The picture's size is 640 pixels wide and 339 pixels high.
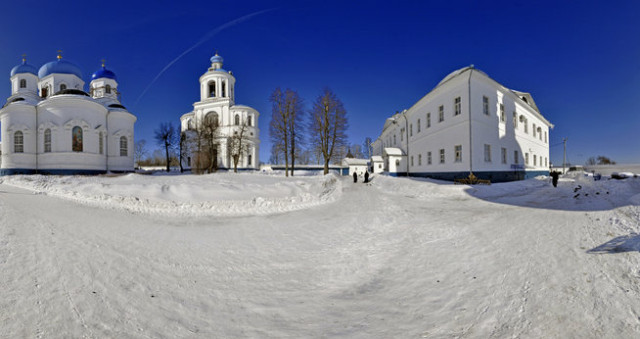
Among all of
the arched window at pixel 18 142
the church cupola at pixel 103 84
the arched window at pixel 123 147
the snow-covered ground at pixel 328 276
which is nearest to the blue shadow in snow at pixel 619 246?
the snow-covered ground at pixel 328 276

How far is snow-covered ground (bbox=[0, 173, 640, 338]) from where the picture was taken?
329cm

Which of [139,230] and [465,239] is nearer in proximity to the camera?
[465,239]

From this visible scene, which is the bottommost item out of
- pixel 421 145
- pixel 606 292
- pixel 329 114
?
pixel 606 292

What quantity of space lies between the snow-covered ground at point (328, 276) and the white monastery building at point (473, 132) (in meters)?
12.3

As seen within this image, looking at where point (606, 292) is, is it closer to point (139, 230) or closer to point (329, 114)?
point (139, 230)

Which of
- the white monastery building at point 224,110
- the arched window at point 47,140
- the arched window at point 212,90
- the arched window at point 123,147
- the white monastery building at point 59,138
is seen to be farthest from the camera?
the arched window at point 212,90

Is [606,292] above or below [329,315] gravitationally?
above

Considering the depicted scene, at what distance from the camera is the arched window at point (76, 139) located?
2645 cm

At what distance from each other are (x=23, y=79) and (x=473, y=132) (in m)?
53.4

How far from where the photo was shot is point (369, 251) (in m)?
6.05

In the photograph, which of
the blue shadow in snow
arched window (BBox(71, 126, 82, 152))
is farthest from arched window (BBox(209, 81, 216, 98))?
the blue shadow in snow

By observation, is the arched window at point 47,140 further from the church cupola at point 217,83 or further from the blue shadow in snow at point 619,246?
the blue shadow in snow at point 619,246

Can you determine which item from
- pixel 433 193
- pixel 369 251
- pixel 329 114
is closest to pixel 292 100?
pixel 329 114

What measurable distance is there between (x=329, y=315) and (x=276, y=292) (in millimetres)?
1095
